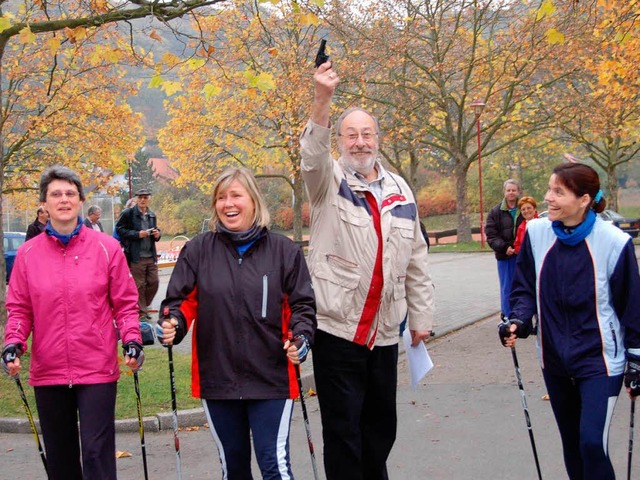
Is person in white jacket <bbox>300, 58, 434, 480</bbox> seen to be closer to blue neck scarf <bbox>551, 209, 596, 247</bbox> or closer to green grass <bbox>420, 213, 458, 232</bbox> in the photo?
blue neck scarf <bbox>551, 209, 596, 247</bbox>

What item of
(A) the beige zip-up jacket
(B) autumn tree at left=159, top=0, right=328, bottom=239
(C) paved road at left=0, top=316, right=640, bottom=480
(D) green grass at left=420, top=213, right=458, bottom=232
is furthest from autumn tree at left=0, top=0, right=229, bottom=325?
(D) green grass at left=420, top=213, right=458, bottom=232

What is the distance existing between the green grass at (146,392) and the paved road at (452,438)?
15.4 inches

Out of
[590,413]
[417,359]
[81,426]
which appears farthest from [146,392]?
[590,413]

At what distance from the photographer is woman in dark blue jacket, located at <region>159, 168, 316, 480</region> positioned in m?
4.00

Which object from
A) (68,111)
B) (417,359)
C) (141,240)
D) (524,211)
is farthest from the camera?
(68,111)

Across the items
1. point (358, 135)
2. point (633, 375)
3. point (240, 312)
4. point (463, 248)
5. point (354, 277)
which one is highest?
point (358, 135)

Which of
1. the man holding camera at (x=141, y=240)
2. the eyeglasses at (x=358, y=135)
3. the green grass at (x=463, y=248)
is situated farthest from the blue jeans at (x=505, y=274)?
the green grass at (x=463, y=248)

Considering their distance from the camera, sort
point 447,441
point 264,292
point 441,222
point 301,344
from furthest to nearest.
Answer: point 441,222, point 447,441, point 264,292, point 301,344

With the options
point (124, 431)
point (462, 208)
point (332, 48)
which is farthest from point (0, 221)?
point (462, 208)

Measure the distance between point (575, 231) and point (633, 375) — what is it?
782 mm

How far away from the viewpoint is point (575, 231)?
14.0ft

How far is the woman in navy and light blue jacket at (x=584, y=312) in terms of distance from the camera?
413 cm

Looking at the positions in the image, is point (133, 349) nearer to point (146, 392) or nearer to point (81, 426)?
point (81, 426)

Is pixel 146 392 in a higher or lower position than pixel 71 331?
lower
